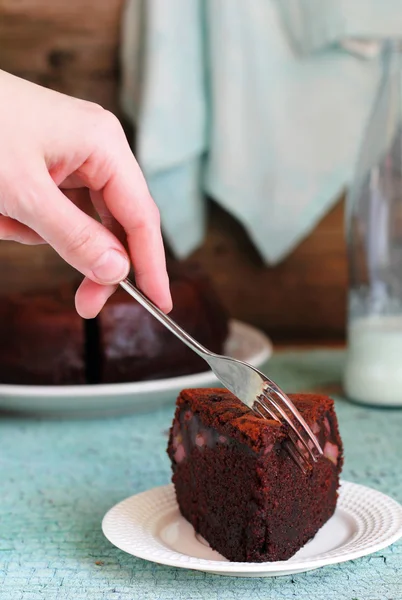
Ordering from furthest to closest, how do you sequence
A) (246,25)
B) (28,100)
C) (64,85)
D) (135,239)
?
1. (64,85)
2. (246,25)
3. (135,239)
4. (28,100)

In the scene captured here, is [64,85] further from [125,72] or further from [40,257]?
[40,257]

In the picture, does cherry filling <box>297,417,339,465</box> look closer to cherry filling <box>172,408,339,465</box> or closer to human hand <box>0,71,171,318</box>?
cherry filling <box>172,408,339,465</box>

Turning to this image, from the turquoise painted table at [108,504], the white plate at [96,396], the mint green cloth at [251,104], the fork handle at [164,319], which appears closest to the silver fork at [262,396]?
the fork handle at [164,319]

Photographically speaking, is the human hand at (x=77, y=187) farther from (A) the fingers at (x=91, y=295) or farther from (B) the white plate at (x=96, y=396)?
(B) the white plate at (x=96, y=396)

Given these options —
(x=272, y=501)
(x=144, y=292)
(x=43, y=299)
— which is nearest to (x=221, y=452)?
(x=272, y=501)

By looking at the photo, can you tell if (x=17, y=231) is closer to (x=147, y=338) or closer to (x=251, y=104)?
(x=147, y=338)

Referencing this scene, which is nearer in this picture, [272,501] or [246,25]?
[272,501]

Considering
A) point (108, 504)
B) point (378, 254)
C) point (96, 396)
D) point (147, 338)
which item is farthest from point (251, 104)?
point (108, 504)

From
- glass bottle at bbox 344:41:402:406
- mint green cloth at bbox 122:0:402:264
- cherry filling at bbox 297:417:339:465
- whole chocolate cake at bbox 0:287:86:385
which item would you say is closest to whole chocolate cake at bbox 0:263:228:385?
whole chocolate cake at bbox 0:287:86:385
